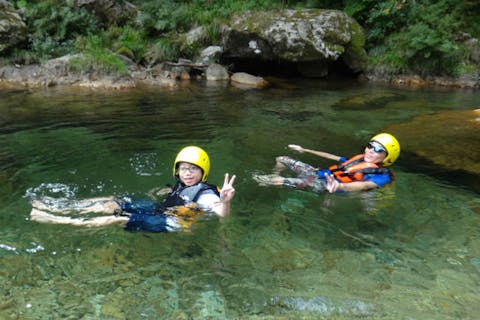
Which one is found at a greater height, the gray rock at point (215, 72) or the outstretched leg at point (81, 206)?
the gray rock at point (215, 72)

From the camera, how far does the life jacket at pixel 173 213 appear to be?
4.84 meters

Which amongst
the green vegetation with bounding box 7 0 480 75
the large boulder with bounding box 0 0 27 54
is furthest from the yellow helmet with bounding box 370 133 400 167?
the large boulder with bounding box 0 0 27 54

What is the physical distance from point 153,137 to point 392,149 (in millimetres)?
5188

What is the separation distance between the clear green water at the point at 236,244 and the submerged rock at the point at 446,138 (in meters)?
0.65

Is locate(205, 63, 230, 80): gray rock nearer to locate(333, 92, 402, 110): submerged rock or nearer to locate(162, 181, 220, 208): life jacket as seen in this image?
locate(333, 92, 402, 110): submerged rock

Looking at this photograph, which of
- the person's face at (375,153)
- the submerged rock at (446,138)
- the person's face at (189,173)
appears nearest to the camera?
the person's face at (189,173)

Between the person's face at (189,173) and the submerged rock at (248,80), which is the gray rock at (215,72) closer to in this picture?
the submerged rock at (248,80)

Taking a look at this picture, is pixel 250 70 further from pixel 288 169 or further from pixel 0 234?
pixel 0 234

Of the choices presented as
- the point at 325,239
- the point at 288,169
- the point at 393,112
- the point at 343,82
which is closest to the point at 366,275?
the point at 325,239

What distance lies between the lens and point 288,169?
24.6 ft

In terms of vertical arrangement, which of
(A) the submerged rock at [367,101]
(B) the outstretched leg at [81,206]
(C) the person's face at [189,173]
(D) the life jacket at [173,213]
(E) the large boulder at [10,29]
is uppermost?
(E) the large boulder at [10,29]

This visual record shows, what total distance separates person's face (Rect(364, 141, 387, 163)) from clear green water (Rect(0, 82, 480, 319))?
540 millimetres

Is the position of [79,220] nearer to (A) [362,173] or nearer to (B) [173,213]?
(B) [173,213]

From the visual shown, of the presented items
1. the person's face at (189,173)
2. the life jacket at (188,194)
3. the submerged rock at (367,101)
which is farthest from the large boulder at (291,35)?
the life jacket at (188,194)
